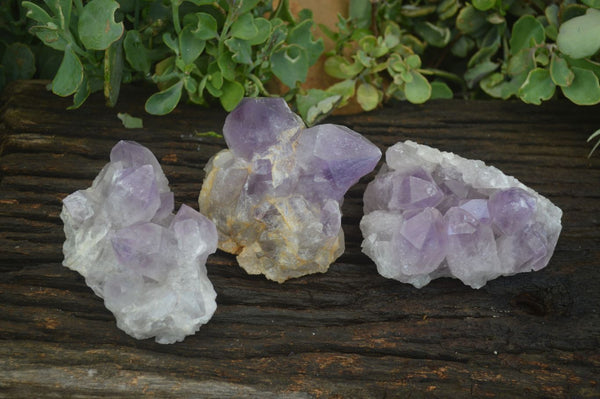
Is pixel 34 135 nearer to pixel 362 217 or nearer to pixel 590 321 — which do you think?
pixel 362 217

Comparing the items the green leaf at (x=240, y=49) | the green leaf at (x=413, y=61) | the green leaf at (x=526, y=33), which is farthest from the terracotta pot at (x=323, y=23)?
the green leaf at (x=526, y=33)

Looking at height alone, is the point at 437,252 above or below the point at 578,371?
above

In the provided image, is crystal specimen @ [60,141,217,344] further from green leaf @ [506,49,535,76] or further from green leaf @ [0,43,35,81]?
green leaf @ [506,49,535,76]

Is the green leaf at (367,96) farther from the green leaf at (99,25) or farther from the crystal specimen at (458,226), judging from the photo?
the green leaf at (99,25)

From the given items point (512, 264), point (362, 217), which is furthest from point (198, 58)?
point (512, 264)

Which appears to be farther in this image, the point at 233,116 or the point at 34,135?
the point at 34,135

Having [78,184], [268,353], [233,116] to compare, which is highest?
[233,116]

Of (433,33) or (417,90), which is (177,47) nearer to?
(417,90)
